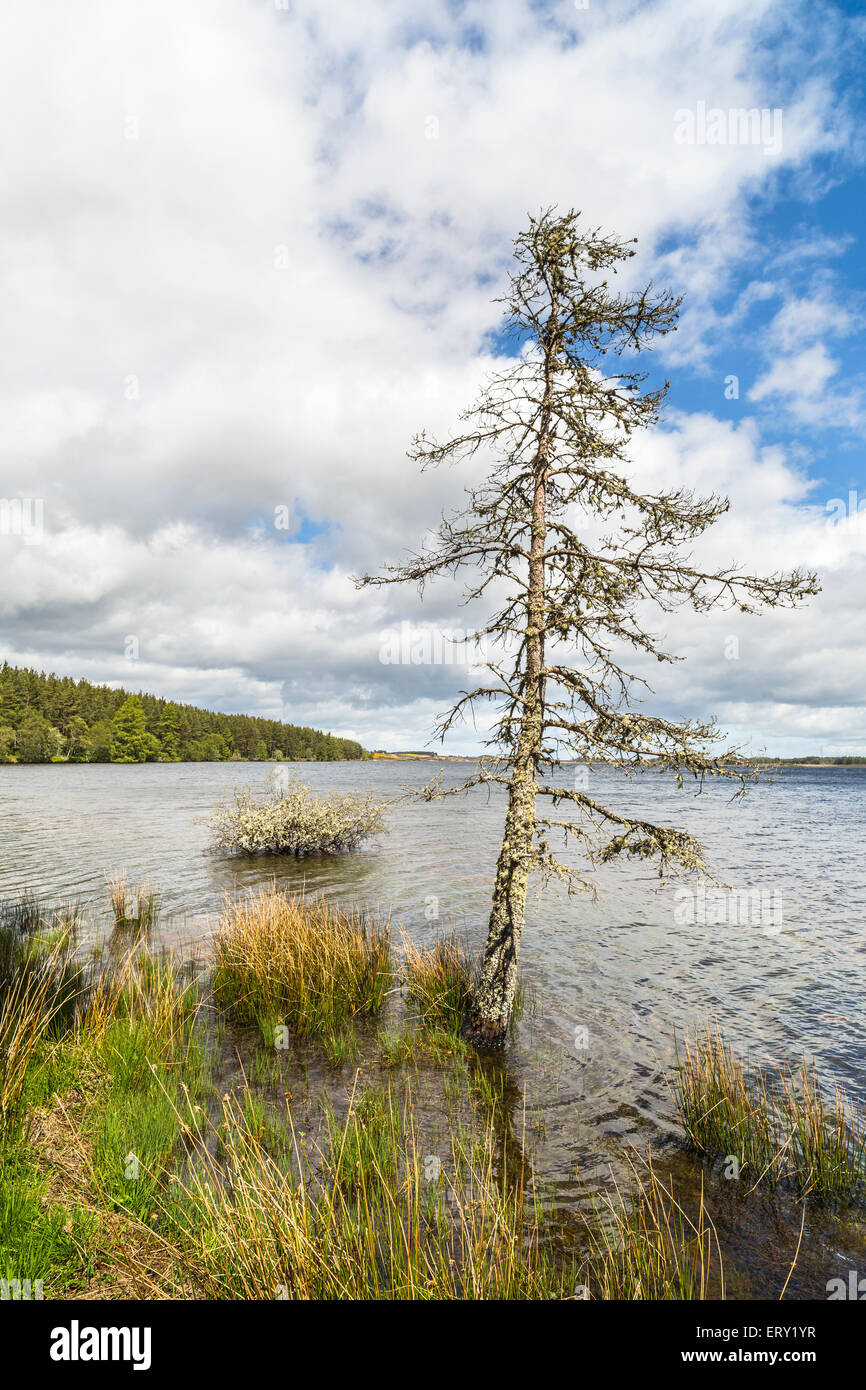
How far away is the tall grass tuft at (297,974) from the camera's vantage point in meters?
8.30

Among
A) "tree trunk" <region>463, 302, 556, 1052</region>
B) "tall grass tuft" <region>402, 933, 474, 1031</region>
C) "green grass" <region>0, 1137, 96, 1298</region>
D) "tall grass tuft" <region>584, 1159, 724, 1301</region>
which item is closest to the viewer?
"green grass" <region>0, 1137, 96, 1298</region>

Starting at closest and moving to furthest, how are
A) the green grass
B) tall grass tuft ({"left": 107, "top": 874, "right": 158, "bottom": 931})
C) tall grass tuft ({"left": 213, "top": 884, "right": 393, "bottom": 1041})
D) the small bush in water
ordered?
the green grass
tall grass tuft ({"left": 213, "top": 884, "right": 393, "bottom": 1041})
tall grass tuft ({"left": 107, "top": 874, "right": 158, "bottom": 931})
the small bush in water

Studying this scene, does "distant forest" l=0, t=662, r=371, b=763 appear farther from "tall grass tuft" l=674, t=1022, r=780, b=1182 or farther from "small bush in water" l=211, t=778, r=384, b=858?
"tall grass tuft" l=674, t=1022, r=780, b=1182

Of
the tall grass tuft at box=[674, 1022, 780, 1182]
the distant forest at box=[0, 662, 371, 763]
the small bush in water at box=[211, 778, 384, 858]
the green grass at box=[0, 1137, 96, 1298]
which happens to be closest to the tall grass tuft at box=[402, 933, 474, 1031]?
the tall grass tuft at box=[674, 1022, 780, 1182]

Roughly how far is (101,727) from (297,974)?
5127 inches

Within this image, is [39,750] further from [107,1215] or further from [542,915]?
[107,1215]

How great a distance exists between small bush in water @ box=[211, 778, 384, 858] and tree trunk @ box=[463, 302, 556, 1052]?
48.2ft

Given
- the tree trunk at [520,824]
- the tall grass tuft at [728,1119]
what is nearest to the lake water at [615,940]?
the tall grass tuft at [728,1119]

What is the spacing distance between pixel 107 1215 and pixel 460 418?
896 centimetres

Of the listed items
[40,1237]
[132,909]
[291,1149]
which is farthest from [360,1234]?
[132,909]

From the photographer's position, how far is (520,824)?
24.5ft

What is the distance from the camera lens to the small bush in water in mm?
22062

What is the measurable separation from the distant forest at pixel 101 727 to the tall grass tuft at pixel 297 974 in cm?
11394
